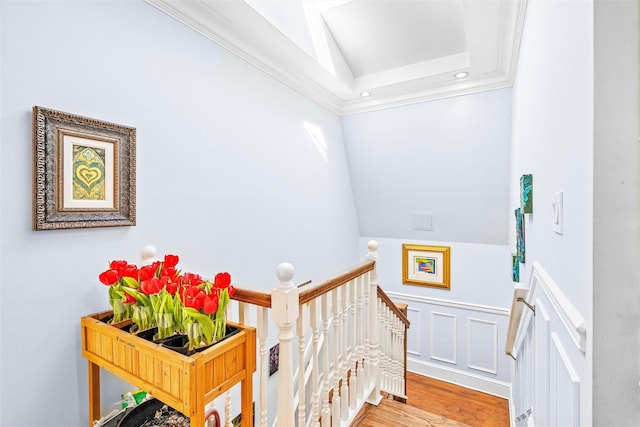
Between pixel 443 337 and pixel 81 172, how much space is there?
412 cm

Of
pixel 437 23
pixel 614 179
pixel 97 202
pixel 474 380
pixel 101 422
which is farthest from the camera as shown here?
pixel 474 380

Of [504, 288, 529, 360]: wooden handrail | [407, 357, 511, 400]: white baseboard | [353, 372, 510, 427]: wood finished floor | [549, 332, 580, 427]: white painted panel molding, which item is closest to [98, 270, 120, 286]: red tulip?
[549, 332, 580, 427]: white painted panel molding

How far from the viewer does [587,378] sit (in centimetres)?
73

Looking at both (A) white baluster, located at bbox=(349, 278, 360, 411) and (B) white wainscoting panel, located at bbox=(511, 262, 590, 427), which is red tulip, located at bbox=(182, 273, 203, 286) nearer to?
(A) white baluster, located at bbox=(349, 278, 360, 411)

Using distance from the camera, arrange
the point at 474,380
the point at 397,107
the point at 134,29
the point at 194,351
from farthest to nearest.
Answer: the point at 474,380 → the point at 397,107 → the point at 134,29 → the point at 194,351

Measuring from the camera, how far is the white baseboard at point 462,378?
3568 millimetres

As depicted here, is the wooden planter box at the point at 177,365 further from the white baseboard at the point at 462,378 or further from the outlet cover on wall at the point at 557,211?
the white baseboard at the point at 462,378

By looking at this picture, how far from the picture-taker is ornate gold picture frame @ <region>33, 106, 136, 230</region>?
1266 millimetres

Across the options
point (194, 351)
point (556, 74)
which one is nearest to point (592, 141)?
point (556, 74)

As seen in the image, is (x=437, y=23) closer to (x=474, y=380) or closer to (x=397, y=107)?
(x=397, y=107)

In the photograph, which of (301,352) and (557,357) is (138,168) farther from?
(557,357)

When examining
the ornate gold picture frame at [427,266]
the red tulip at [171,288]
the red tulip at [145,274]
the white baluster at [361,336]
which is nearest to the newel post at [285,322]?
the red tulip at [171,288]

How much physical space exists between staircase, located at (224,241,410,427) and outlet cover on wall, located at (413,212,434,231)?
1475 millimetres

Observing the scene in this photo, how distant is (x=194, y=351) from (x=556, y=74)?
1577mm
